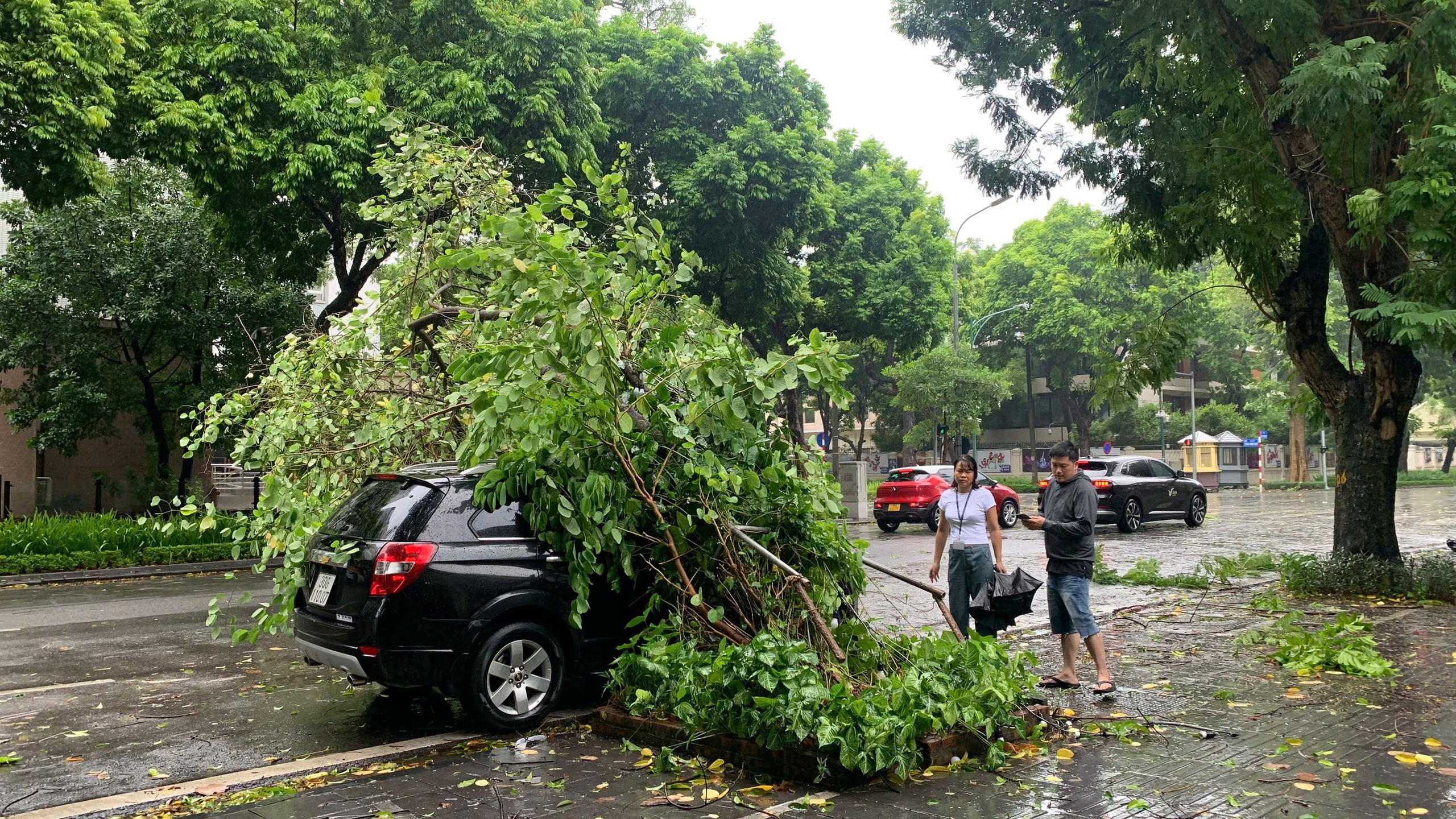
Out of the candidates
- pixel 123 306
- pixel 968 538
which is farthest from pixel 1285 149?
pixel 123 306

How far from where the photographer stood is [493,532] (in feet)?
21.4

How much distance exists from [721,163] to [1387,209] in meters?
16.5

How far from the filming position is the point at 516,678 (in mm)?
6406

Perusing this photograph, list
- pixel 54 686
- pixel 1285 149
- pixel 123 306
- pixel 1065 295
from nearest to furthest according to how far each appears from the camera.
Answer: pixel 54 686 < pixel 1285 149 < pixel 123 306 < pixel 1065 295

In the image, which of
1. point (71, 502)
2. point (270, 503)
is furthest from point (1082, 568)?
point (71, 502)

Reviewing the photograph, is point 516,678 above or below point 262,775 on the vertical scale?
above

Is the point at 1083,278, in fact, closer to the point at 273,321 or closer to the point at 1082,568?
the point at 273,321

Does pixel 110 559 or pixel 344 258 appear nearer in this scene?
pixel 110 559

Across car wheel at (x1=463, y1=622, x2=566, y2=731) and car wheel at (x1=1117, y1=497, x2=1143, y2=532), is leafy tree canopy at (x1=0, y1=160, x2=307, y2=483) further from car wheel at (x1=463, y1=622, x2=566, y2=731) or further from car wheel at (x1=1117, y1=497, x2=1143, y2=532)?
car wheel at (x1=1117, y1=497, x2=1143, y2=532)

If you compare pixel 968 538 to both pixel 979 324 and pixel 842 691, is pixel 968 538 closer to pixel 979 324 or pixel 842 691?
pixel 842 691

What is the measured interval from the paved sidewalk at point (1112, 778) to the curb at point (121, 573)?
11.3 metres

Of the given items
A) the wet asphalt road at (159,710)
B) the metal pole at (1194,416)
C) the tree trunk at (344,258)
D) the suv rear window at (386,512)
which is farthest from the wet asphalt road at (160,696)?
the metal pole at (1194,416)

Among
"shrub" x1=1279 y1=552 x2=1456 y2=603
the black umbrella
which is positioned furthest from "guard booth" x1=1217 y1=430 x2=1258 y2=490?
the black umbrella

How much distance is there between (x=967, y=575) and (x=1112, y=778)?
2696 millimetres
